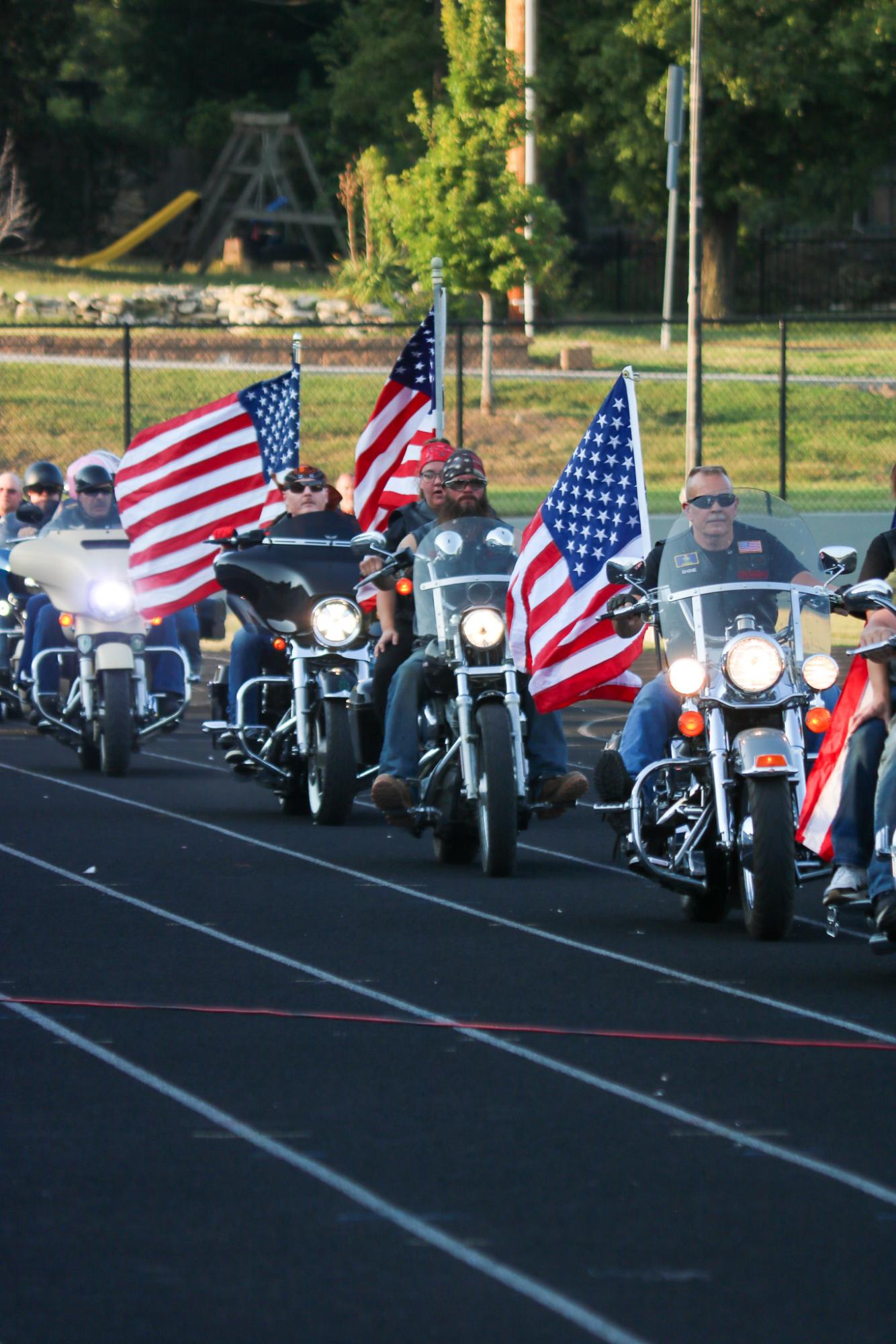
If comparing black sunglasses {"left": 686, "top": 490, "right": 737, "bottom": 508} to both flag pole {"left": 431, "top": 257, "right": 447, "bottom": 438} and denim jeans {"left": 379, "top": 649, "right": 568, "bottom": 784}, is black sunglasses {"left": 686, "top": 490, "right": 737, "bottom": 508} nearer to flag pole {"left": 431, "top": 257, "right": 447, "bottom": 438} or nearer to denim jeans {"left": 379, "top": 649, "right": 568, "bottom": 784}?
denim jeans {"left": 379, "top": 649, "right": 568, "bottom": 784}

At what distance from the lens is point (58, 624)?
15422mm

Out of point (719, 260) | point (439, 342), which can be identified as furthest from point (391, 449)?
point (719, 260)

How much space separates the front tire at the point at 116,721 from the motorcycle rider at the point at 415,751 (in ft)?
10.5

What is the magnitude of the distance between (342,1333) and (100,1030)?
9.48 ft

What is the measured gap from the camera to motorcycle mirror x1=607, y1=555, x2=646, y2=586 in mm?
9812

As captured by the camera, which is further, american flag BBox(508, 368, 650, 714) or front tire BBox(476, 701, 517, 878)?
american flag BBox(508, 368, 650, 714)

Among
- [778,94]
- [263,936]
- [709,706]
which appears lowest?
[263,936]

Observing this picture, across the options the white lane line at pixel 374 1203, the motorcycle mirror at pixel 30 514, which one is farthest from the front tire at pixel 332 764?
the white lane line at pixel 374 1203

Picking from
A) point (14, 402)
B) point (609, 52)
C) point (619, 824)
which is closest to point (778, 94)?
point (609, 52)

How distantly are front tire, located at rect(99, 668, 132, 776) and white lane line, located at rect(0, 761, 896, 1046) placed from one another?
0.31 m

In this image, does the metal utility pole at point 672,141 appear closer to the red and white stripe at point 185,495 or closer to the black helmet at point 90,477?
the red and white stripe at point 185,495

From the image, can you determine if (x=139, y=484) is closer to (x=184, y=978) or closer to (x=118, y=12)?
(x=184, y=978)

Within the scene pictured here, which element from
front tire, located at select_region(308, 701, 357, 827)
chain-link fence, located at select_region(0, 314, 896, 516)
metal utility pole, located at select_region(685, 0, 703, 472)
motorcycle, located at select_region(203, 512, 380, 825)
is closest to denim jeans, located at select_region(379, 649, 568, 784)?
motorcycle, located at select_region(203, 512, 380, 825)

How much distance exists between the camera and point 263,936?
9250mm
